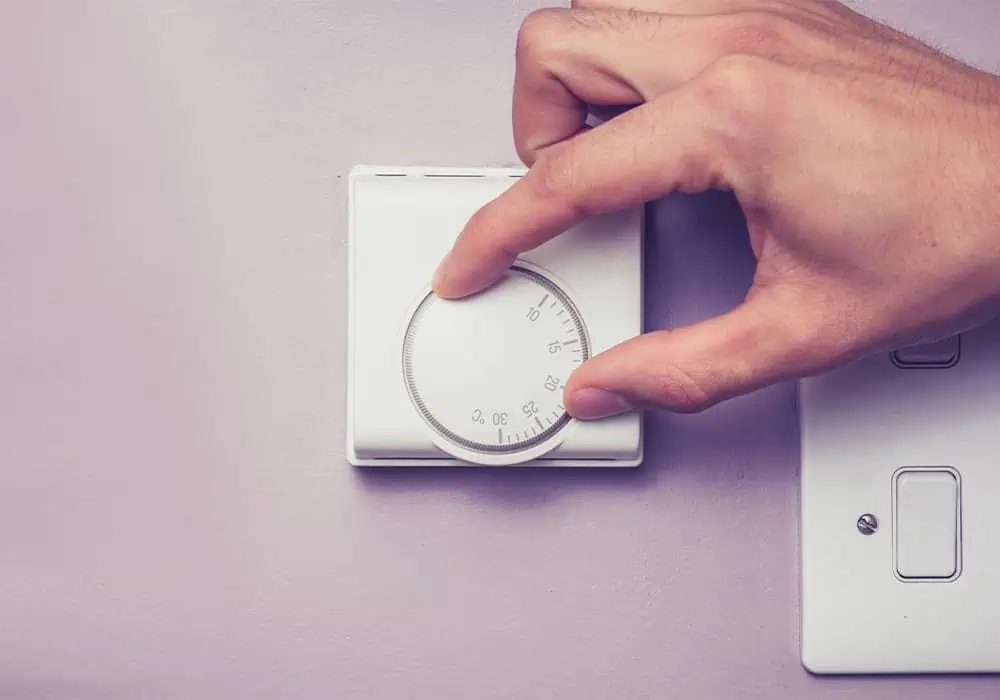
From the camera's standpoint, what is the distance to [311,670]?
555mm

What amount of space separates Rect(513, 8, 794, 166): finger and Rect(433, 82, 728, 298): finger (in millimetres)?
27

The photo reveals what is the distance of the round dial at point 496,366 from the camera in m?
0.51

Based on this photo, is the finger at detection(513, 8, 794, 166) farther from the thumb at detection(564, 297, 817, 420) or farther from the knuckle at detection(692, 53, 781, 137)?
the thumb at detection(564, 297, 817, 420)

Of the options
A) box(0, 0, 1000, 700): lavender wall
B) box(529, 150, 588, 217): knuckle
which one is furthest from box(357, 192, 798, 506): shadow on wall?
box(529, 150, 588, 217): knuckle

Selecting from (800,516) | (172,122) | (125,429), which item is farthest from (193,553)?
(800,516)

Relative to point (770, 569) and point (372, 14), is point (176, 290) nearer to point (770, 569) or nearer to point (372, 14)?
point (372, 14)

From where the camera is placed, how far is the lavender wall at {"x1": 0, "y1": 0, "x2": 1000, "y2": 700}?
1.79ft

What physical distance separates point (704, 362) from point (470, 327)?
0.13 metres

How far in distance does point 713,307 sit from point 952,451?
0.55 ft

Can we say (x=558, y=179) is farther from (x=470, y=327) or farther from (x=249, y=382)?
(x=249, y=382)

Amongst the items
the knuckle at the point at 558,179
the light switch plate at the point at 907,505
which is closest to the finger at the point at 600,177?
the knuckle at the point at 558,179

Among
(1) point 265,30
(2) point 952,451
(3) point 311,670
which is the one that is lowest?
(3) point 311,670

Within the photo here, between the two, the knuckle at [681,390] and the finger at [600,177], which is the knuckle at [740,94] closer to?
the finger at [600,177]

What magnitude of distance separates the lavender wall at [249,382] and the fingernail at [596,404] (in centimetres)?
6
